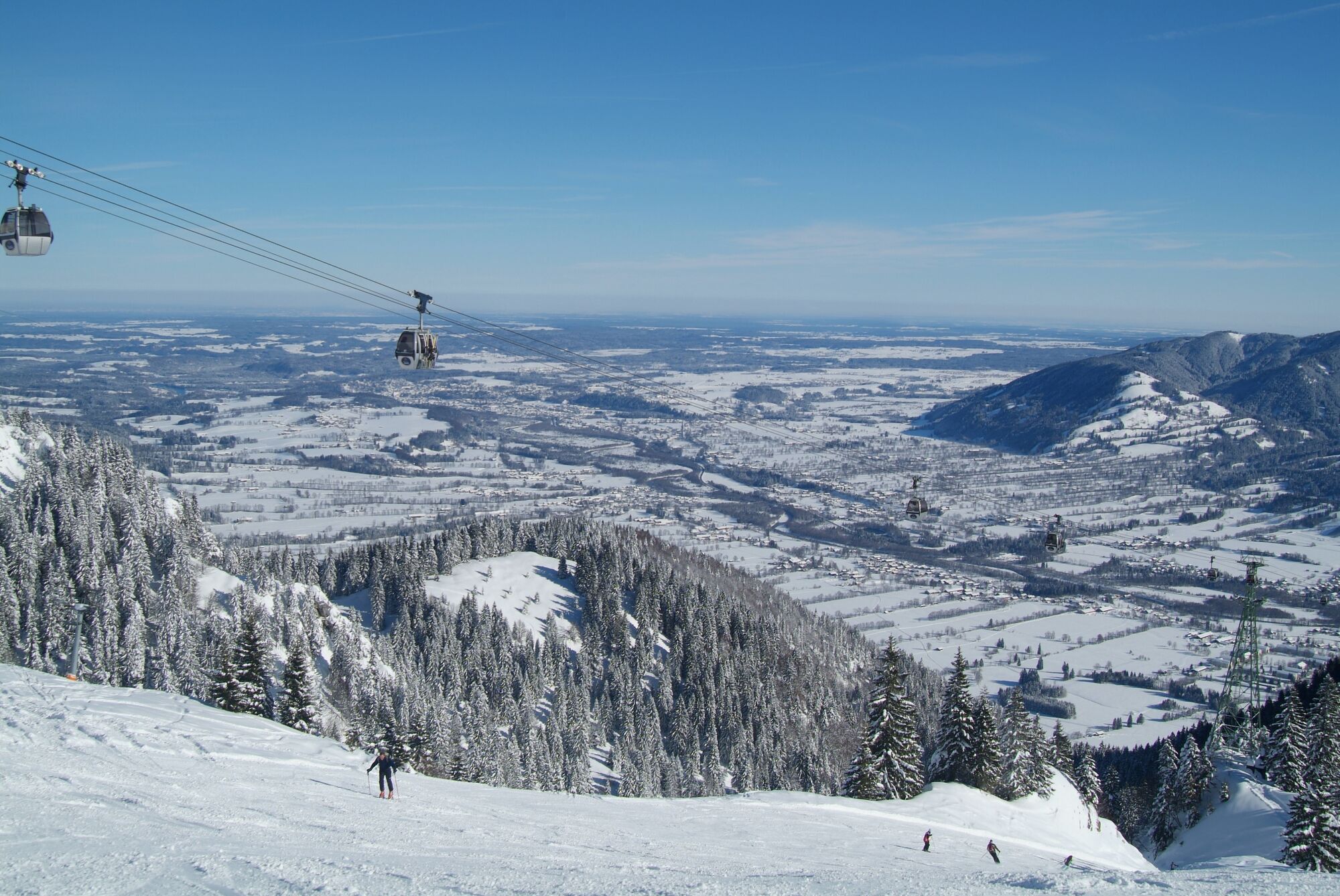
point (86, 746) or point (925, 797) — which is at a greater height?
point (86, 746)

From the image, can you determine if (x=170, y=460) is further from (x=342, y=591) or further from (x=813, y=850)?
(x=813, y=850)

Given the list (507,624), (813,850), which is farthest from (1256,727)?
(507,624)

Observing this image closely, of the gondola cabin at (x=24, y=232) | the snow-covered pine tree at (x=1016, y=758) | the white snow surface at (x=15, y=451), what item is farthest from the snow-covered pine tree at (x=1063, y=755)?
the white snow surface at (x=15, y=451)

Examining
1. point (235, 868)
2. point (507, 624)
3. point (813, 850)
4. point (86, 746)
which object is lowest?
point (507, 624)

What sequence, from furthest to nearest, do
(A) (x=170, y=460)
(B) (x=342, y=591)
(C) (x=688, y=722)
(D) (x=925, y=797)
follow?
(A) (x=170, y=460)
(B) (x=342, y=591)
(C) (x=688, y=722)
(D) (x=925, y=797)

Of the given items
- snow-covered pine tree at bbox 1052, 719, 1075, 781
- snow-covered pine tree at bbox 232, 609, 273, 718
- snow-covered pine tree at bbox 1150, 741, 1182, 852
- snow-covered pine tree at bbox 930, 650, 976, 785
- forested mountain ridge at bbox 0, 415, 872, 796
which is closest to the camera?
snow-covered pine tree at bbox 232, 609, 273, 718

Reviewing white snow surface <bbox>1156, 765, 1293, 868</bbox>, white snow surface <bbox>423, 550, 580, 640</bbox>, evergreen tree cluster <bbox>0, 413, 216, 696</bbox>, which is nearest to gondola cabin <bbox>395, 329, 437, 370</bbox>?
evergreen tree cluster <bbox>0, 413, 216, 696</bbox>

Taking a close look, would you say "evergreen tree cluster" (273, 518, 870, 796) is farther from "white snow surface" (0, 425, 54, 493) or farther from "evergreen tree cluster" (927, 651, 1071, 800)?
"evergreen tree cluster" (927, 651, 1071, 800)
